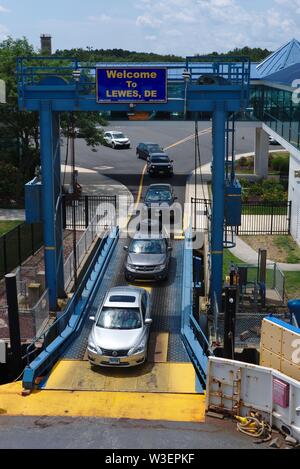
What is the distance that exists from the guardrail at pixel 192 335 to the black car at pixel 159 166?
2302 centimetres

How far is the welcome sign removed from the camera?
1858 centimetres

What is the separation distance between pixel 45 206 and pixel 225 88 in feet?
21.6

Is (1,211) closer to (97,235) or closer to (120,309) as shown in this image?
(97,235)

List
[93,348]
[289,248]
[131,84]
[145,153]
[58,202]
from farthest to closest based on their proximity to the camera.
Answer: [145,153]
[289,248]
[58,202]
[131,84]
[93,348]

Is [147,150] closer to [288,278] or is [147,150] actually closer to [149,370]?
[288,278]

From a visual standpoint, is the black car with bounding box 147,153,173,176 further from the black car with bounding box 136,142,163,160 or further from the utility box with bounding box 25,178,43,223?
the utility box with bounding box 25,178,43,223

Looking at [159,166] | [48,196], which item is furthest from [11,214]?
[48,196]

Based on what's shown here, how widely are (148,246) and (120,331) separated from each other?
262 inches

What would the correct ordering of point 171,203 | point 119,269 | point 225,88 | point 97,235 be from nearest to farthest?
point 225,88 → point 119,269 → point 97,235 → point 171,203

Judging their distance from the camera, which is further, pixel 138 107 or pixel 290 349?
pixel 138 107

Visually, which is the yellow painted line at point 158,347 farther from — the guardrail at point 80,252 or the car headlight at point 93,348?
the guardrail at point 80,252

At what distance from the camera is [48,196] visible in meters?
19.4

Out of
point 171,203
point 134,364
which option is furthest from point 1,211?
point 134,364

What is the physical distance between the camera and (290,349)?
43.8ft
